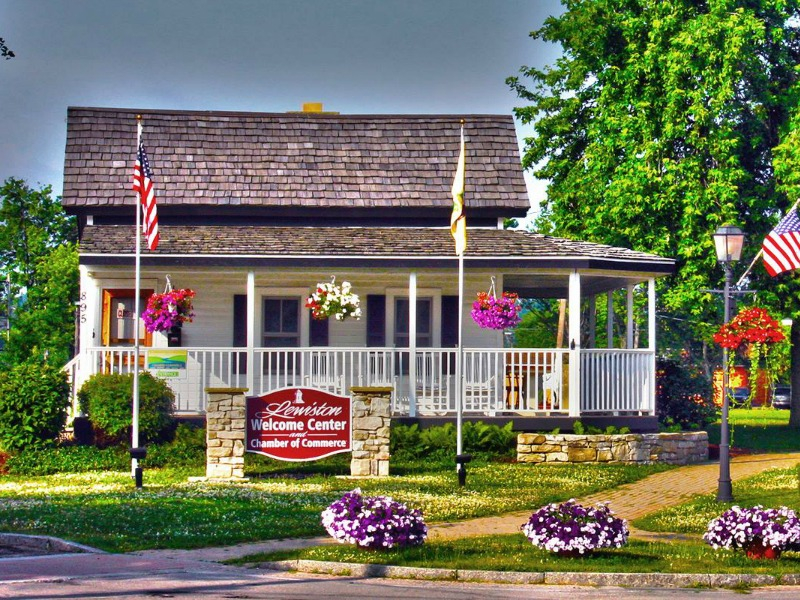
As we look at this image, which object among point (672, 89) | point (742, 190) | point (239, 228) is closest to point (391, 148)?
point (239, 228)

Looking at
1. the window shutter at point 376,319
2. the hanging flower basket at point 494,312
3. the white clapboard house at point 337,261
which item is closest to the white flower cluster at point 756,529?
the white clapboard house at point 337,261

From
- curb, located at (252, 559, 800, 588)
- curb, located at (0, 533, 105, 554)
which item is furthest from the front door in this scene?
curb, located at (252, 559, 800, 588)

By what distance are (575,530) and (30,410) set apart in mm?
12753

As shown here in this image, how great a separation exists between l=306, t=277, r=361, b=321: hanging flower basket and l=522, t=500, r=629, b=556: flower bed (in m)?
10.9

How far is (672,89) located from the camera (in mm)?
31844

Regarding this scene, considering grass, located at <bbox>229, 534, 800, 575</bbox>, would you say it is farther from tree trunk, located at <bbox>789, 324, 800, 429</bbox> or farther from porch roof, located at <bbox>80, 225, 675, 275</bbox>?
tree trunk, located at <bbox>789, 324, 800, 429</bbox>

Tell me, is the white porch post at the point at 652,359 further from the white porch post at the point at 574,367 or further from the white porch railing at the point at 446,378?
the white porch post at the point at 574,367

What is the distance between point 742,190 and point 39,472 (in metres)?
19.6

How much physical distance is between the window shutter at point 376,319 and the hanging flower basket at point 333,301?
2609 mm

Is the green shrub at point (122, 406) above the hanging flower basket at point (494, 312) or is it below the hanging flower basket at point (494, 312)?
below

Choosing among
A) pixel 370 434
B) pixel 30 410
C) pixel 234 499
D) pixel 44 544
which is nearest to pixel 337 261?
pixel 370 434

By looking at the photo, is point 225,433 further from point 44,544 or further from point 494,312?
point 44,544

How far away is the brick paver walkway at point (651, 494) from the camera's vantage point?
54.4 feet

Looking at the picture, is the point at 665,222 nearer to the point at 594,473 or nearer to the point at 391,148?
the point at 391,148
